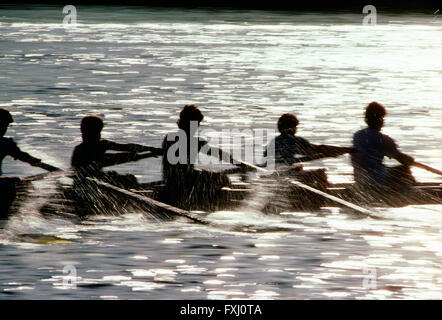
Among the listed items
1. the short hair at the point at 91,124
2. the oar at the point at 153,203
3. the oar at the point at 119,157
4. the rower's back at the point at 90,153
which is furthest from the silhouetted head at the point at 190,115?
the oar at the point at 119,157

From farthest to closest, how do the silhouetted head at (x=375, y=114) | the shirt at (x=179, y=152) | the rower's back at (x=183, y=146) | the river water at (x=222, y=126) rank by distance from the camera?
the silhouetted head at (x=375, y=114), the shirt at (x=179, y=152), the rower's back at (x=183, y=146), the river water at (x=222, y=126)

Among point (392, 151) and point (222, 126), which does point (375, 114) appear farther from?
point (222, 126)

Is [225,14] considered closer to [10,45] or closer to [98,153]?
[10,45]

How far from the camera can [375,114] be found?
1683 cm

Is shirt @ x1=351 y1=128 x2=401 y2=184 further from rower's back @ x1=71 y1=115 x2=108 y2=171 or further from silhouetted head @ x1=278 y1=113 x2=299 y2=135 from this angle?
rower's back @ x1=71 y1=115 x2=108 y2=171

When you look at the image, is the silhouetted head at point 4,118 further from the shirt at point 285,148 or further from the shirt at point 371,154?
the shirt at point 371,154

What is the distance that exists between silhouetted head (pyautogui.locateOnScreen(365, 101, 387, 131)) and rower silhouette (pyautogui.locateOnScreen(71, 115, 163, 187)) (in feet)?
11.8

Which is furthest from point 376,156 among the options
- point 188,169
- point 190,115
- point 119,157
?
point 119,157

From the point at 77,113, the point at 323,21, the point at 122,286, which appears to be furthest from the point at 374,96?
the point at 323,21

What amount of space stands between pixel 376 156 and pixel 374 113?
1.01m

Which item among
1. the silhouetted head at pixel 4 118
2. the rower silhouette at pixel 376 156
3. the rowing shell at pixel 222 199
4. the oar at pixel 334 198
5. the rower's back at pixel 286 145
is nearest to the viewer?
the silhouetted head at pixel 4 118

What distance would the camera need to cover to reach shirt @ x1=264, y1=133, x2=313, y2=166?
17.6m

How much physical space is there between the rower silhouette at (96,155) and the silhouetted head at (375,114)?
11.8ft

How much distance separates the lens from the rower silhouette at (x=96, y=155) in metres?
16.8
